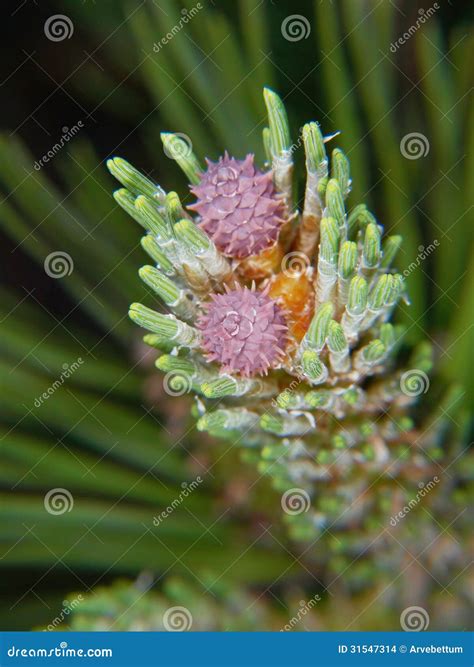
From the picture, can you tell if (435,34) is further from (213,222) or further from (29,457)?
(29,457)

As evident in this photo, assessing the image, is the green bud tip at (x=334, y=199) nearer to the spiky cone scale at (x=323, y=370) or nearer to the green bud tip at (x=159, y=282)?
the spiky cone scale at (x=323, y=370)

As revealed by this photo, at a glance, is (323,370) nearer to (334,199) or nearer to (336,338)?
(336,338)

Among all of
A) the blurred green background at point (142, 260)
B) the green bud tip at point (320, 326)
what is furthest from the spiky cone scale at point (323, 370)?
the blurred green background at point (142, 260)

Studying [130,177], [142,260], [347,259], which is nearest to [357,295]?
[347,259]

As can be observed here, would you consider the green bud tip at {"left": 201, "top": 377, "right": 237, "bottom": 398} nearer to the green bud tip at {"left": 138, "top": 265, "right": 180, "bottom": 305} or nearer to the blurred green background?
the green bud tip at {"left": 138, "top": 265, "right": 180, "bottom": 305}

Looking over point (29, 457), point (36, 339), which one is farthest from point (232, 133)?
point (29, 457)

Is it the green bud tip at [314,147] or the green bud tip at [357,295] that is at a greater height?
the green bud tip at [314,147]

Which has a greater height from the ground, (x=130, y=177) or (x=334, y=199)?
(x=334, y=199)
